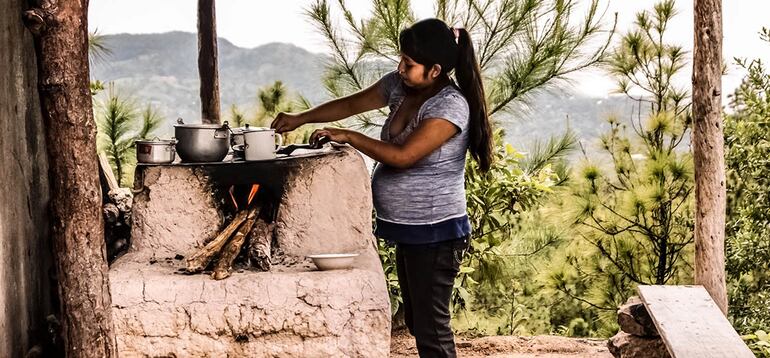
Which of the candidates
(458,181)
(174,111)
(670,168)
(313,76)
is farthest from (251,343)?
(313,76)

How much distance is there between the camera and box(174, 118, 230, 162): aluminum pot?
3.17 meters

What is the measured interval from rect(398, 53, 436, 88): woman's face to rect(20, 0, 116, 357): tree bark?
0.83 meters

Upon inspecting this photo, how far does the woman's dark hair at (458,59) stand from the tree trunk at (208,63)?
2.61 metres

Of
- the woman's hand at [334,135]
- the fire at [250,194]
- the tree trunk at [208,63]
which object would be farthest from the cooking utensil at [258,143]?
the tree trunk at [208,63]

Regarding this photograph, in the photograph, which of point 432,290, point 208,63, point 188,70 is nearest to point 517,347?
point 432,290

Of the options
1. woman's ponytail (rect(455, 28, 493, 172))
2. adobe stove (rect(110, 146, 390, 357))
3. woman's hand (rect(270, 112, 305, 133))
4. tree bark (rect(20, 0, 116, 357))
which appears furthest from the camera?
woman's hand (rect(270, 112, 305, 133))

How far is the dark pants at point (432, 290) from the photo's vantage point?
8.92 ft

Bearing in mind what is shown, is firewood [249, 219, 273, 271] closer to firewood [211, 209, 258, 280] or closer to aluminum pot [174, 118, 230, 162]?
firewood [211, 209, 258, 280]

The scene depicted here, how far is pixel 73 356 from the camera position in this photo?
2.59m

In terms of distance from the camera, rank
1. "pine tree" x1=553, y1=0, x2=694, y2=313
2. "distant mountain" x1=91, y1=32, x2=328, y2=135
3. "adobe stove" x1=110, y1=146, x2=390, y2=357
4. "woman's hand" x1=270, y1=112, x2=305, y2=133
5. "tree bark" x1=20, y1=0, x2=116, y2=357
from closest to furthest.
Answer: "tree bark" x1=20, y1=0, x2=116, y2=357
"adobe stove" x1=110, y1=146, x2=390, y2=357
"woman's hand" x1=270, y1=112, x2=305, y2=133
"pine tree" x1=553, y1=0, x2=694, y2=313
"distant mountain" x1=91, y1=32, x2=328, y2=135

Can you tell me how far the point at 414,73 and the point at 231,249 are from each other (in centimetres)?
85

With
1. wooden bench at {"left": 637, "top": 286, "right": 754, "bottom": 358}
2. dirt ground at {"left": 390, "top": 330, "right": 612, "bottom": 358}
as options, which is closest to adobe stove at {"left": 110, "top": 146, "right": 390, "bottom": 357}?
wooden bench at {"left": 637, "top": 286, "right": 754, "bottom": 358}

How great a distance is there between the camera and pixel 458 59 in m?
2.78

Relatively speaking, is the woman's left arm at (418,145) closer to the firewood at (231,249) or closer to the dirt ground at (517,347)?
the firewood at (231,249)
